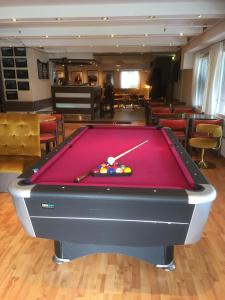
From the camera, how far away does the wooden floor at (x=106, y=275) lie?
172 cm

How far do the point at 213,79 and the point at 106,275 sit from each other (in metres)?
4.95

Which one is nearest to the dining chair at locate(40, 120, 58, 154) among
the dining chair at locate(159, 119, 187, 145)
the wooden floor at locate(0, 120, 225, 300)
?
the dining chair at locate(159, 119, 187, 145)

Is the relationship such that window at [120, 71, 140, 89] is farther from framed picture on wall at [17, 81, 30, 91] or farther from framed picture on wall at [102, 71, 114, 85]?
framed picture on wall at [17, 81, 30, 91]

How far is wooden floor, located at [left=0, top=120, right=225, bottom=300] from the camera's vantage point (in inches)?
67.8

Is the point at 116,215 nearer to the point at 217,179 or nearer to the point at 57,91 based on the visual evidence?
the point at 217,179

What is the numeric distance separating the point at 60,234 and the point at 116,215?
1.30 ft

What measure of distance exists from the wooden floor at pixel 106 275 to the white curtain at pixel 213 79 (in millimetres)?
3963

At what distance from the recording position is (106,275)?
1.90m

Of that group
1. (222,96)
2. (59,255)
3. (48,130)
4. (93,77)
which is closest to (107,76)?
(93,77)

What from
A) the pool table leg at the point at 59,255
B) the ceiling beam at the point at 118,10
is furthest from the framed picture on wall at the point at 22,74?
the pool table leg at the point at 59,255

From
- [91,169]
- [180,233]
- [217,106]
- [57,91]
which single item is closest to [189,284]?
[180,233]

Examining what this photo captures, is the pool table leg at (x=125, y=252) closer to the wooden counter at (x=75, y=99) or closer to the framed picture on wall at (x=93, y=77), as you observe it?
the wooden counter at (x=75, y=99)

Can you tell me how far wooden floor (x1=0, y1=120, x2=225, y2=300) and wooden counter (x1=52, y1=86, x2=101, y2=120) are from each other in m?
7.63

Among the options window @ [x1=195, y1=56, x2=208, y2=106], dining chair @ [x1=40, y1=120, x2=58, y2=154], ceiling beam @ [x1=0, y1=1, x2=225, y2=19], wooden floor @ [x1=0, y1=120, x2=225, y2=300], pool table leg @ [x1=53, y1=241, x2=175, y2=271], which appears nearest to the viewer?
wooden floor @ [x1=0, y1=120, x2=225, y2=300]
